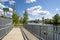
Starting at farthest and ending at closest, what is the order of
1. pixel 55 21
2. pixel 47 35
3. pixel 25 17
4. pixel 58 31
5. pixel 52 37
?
pixel 55 21, pixel 25 17, pixel 47 35, pixel 52 37, pixel 58 31

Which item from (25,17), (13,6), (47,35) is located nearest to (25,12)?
(25,17)

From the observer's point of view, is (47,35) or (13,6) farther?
(13,6)

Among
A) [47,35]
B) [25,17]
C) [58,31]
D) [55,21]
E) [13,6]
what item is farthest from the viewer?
[55,21]

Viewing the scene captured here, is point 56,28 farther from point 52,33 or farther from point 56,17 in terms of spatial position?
point 56,17

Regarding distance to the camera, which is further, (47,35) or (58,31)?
(47,35)

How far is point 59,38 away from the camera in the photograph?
9875 mm

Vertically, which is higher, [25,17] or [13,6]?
[13,6]

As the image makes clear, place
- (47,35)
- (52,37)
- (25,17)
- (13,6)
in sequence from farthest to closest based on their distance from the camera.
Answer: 1. (25,17)
2. (13,6)
3. (47,35)
4. (52,37)

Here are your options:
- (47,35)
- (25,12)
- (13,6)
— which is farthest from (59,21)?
(47,35)

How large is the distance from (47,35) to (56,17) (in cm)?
13756

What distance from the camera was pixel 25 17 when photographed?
427 feet

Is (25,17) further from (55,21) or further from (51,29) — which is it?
(51,29)

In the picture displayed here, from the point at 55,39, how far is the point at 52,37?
0.43m

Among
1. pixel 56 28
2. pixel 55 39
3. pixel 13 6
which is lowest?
pixel 55 39
